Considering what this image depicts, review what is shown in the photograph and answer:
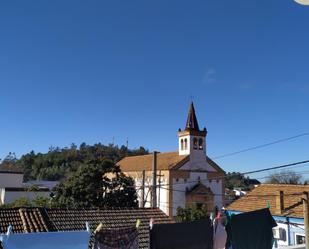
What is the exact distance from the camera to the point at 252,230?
885 centimetres

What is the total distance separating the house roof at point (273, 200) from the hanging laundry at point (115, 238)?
18.8m

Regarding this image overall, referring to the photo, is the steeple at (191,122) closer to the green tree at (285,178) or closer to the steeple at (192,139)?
the steeple at (192,139)

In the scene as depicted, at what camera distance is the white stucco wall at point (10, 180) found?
4628cm

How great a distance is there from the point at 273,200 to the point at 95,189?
14566mm

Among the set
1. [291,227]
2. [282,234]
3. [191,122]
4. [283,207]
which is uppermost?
[191,122]

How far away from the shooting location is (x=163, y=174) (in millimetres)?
42938

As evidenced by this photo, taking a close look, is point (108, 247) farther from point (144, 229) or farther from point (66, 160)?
point (66, 160)

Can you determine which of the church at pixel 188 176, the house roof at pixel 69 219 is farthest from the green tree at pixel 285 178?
the house roof at pixel 69 219

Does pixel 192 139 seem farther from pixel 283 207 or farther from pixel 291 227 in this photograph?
pixel 291 227

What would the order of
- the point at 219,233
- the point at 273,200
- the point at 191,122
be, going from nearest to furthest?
the point at 219,233 < the point at 273,200 < the point at 191,122

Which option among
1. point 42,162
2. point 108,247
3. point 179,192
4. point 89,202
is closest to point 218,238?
point 108,247

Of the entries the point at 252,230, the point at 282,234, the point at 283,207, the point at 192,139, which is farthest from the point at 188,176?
the point at 252,230

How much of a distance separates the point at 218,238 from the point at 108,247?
2.59m

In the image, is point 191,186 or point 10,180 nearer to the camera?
point 191,186
